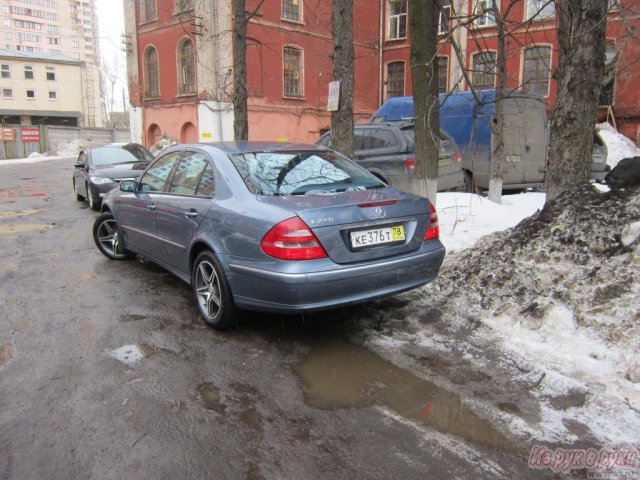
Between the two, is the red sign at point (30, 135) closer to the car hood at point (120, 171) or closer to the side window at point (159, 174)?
the car hood at point (120, 171)

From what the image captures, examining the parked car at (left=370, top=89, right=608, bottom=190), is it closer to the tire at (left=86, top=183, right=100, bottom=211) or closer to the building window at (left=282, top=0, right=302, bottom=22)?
the tire at (left=86, top=183, right=100, bottom=211)

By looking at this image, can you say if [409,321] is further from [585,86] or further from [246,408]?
[585,86]

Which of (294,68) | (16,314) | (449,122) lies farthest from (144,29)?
(16,314)

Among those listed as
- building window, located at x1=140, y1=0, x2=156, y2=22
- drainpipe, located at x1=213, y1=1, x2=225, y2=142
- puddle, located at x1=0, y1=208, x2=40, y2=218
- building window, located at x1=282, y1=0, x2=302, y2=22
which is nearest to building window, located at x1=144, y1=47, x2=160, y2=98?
building window, located at x1=140, y1=0, x2=156, y2=22

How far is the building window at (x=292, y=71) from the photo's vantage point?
23.8 meters

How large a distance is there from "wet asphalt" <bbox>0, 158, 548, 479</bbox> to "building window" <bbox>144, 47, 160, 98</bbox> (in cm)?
2202

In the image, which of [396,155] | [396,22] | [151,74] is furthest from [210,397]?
[396,22]

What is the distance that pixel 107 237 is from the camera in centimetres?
683

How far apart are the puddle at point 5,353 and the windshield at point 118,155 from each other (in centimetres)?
800

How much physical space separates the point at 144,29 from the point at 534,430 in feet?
87.7

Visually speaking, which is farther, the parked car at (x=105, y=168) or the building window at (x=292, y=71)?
the building window at (x=292, y=71)

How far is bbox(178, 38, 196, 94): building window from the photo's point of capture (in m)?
22.6

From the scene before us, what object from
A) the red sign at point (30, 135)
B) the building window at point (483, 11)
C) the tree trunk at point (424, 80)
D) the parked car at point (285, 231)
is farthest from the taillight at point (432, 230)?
the red sign at point (30, 135)

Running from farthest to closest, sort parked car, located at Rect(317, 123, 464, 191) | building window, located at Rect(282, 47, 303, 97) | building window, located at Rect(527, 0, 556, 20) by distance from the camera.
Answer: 1. building window, located at Rect(282, 47, 303, 97)
2. parked car, located at Rect(317, 123, 464, 191)
3. building window, located at Rect(527, 0, 556, 20)
